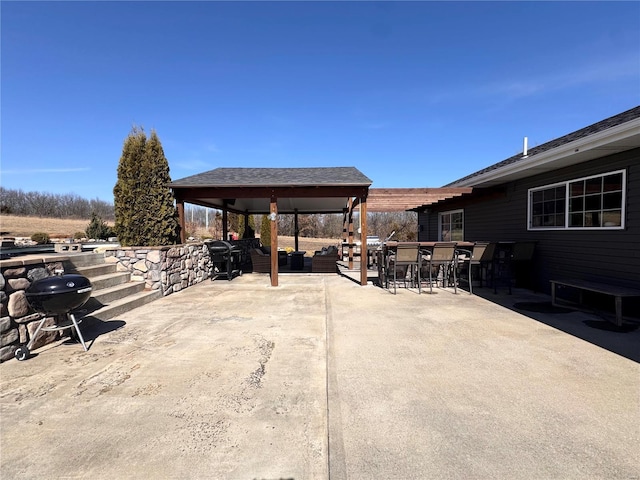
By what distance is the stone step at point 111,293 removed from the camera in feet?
16.1

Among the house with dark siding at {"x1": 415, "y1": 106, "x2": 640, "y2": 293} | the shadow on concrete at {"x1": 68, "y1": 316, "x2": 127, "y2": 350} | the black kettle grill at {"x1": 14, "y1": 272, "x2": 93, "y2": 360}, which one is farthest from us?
the house with dark siding at {"x1": 415, "y1": 106, "x2": 640, "y2": 293}

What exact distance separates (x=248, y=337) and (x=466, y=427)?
268 cm

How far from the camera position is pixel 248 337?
13.3 ft

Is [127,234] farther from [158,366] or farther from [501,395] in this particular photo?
[501,395]

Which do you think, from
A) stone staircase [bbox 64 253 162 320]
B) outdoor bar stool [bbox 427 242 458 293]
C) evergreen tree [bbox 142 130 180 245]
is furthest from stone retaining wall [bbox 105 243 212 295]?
outdoor bar stool [bbox 427 242 458 293]

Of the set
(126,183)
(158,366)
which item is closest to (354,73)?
(126,183)

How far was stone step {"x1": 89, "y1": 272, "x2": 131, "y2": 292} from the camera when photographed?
210 inches

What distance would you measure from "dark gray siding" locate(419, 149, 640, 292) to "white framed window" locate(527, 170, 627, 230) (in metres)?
0.12

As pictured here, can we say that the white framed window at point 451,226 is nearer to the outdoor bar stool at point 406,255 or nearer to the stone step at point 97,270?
the outdoor bar stool at point 406,255

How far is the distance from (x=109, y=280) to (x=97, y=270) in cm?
28

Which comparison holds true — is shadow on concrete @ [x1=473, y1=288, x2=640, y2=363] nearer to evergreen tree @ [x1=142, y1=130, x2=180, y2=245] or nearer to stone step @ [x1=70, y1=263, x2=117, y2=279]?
evergreen tree @ [x1=142, y1=130, x2=180, y2=245]

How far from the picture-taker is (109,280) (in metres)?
5.64

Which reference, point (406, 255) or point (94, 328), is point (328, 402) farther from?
point (406, 255)

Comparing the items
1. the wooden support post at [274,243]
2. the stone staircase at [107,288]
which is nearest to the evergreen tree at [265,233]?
the wooden support post at [274,243]
